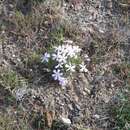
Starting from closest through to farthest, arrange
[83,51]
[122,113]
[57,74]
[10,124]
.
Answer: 1. [10,124]
2. [122,113]
3. [57,74]
4. [83,51]

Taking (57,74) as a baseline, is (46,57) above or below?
above

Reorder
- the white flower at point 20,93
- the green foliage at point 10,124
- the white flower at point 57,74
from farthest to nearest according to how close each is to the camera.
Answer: the white flower at point 57,74, the white flower at point 20,93, the green foliage at point 10,124

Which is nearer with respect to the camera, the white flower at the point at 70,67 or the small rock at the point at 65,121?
the small rock at the point at 65,121

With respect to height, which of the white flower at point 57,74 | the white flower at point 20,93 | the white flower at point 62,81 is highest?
the white flower at point 57,74

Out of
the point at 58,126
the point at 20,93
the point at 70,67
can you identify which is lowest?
the point at 58,126

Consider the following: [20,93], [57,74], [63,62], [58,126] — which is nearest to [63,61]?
[63,62]

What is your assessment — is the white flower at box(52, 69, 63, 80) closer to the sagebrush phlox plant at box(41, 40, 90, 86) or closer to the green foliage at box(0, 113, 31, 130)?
the sagebrush phlox plant at box(41, 40, 90, 86)

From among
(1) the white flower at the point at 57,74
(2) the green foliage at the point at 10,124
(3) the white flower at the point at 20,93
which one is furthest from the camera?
(1) the white flower at the point at 57,74

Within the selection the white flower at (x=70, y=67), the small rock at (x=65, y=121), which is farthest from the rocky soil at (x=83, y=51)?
the white flower at (x=70, y=67)

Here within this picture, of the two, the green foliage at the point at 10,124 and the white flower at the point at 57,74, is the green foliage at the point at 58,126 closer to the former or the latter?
the green foliage at the point at 10,124

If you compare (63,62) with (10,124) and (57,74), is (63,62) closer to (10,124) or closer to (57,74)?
(57,74)
